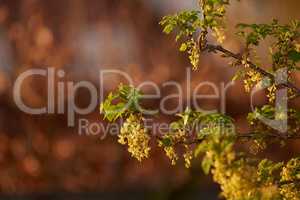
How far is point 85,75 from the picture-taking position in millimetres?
5008

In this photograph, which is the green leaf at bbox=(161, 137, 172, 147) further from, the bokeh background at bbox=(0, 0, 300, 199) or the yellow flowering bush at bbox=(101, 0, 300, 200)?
the bokeh background at bbox=(0, 0, 300, 199)

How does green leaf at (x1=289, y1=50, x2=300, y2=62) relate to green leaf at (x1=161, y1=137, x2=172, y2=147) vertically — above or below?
above

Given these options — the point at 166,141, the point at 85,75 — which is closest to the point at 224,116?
the point at 166,141

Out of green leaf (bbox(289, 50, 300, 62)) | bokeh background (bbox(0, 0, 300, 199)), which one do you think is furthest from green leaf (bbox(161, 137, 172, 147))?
bokeh background (bbox(0, 0, 300, 199))

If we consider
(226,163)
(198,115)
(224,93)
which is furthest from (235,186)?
(224,93)

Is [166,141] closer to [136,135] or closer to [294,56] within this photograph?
[136,135]

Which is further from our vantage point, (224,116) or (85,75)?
(85,75)

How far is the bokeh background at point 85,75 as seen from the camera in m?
4.99

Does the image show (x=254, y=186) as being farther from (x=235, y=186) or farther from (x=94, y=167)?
(x=94, y=167)

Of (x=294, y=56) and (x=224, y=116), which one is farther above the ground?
(x=294, y=56)

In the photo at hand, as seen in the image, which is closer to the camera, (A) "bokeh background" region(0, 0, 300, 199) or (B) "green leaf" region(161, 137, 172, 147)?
(B) "green leaf" region(161, 137, 172, 147)

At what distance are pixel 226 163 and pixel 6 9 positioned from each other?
3.63 meters

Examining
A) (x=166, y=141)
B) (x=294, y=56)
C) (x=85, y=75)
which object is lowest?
(x=166, y=141)

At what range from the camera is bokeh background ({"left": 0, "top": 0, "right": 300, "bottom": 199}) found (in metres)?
4.99
